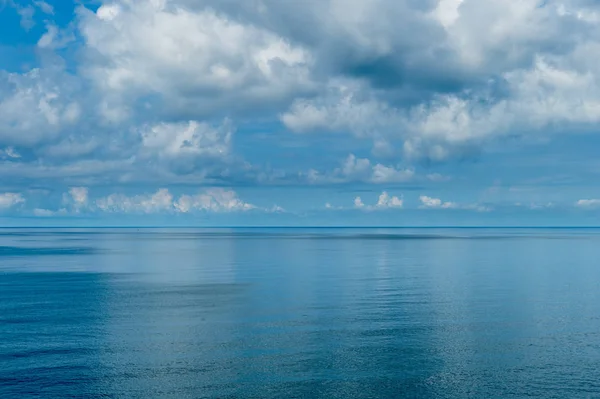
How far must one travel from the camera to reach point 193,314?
47750mm

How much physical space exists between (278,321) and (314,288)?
2118 centimetres

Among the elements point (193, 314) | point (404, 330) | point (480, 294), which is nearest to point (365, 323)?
point (404, 330)

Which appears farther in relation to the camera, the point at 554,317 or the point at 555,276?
the point at 555,276

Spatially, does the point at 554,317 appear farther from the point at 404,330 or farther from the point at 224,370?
the point at 224,370

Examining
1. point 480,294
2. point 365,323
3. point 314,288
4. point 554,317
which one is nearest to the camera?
point 365,323

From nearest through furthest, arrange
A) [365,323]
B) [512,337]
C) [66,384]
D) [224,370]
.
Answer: [66,384], [224,370], [512,337], [365,323]

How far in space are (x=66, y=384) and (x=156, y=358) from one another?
19.0 ft

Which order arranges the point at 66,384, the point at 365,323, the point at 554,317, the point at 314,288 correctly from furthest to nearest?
the point at 314,288, the point at 554,317, the point at 365,323, the point at 66,384

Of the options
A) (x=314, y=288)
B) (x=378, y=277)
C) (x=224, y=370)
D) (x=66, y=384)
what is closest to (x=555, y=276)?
(x=378, y=277)

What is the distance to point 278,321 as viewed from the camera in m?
44.2

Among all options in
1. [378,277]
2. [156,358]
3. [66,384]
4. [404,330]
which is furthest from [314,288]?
[66,384]

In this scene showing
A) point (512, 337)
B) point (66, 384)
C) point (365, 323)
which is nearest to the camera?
point (66, 384)

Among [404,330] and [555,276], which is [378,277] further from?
[404,330]

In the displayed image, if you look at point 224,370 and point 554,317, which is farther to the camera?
point 554,317
